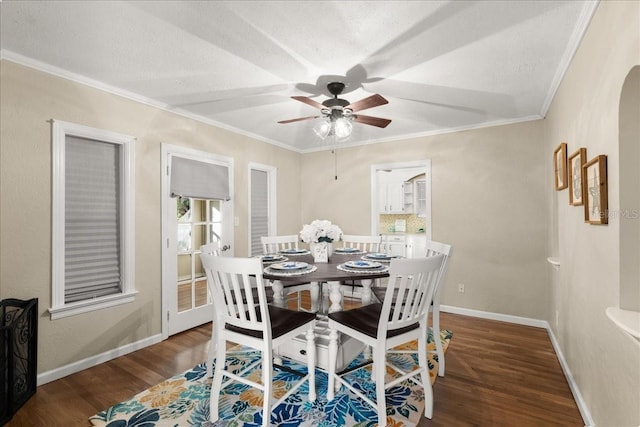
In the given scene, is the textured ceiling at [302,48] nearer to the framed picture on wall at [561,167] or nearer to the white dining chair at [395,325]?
the framed picture on wall at [561,167]

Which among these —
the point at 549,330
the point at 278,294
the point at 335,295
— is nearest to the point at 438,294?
the point at 335,295

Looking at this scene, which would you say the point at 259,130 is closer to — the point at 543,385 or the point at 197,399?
the point at 197,399

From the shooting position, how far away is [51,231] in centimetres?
242

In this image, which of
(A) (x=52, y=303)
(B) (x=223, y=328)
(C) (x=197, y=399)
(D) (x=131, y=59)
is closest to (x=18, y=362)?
(A) (x=52, y=303)

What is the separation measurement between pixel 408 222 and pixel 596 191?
200 inches

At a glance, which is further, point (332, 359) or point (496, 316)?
point (496, 316)

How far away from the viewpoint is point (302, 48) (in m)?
2.17

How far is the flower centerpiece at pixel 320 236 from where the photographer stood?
103 inches

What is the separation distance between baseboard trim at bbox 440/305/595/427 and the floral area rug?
2.96 feet

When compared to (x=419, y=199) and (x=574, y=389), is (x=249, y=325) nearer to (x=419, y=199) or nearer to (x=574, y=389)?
→ (x=574, y=389)

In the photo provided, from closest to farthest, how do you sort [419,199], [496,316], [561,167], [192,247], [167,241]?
[561,167], [167,241], [192,247], [496,316], [419,199]

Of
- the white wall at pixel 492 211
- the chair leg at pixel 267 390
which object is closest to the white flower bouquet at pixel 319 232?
the chair leg at pixel 267 390

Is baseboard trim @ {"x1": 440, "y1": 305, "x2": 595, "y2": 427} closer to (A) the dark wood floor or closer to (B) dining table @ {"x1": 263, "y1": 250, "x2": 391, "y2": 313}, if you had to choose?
(A) the dark wood floor

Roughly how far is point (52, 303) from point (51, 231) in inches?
21.9
